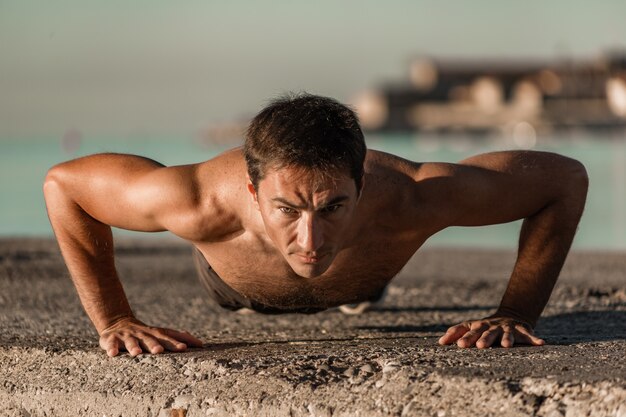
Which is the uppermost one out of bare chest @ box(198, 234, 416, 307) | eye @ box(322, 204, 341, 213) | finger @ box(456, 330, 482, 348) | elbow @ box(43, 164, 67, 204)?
elbow @ box(43, 164, 67, 204)

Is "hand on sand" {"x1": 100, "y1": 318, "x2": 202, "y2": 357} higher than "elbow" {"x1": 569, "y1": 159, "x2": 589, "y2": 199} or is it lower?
lower

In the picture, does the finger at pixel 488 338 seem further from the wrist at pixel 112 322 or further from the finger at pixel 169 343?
the wrist at pixel 112 322

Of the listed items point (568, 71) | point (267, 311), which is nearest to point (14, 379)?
point (267, 311)

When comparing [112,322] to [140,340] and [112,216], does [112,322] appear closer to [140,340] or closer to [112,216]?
[140,340]

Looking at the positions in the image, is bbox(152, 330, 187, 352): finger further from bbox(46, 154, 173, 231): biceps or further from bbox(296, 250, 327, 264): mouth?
bbox(296, 250, 327, 264): mouth

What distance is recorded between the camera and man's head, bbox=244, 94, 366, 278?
11.3ft

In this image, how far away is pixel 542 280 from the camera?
13.7ft

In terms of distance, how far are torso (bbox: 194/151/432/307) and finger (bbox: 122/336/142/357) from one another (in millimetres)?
467

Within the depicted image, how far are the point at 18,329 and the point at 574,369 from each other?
2.83 m

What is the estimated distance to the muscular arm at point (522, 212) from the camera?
3969 millimetres

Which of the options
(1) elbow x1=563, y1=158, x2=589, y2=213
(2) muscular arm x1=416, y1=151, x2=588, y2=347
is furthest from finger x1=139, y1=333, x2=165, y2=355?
(1) elbow x1=563, y1=158, x2=589, y2=213

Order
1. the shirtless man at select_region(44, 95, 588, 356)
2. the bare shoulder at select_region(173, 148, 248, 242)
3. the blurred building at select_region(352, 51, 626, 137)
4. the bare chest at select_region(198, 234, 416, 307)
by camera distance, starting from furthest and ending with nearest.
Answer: the blurred building at select_region(352, 51, 626, 137) → the bare chest at select_region(198, 234, 416, 307) → the bare shoulder at select_region(173, 148, 248, 242) → the shirtless man at select_region(44, 95, 588, 356)

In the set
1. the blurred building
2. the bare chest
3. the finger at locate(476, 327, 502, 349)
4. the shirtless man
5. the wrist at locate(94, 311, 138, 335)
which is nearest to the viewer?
the shirtless man

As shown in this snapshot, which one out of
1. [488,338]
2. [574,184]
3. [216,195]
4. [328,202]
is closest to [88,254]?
[216,195]
